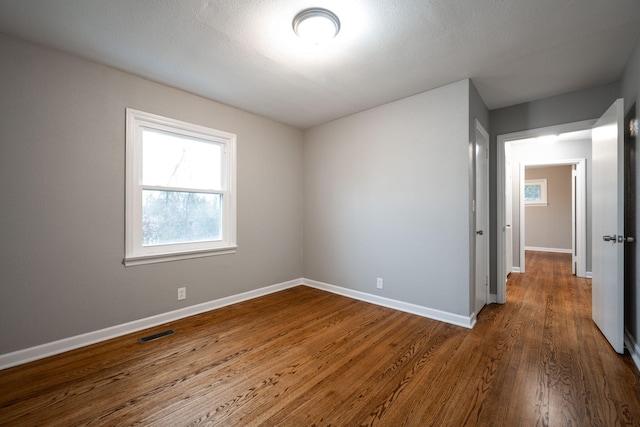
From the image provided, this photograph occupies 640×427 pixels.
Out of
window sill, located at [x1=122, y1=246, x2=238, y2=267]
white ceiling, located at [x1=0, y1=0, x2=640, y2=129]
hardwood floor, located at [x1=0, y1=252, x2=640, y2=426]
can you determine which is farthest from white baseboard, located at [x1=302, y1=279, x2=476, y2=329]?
white ceiling, located at [x1=0, y1=0, x2=640, y2=129]

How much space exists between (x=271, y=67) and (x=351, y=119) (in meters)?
1.54

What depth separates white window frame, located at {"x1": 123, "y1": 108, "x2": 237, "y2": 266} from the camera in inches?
104

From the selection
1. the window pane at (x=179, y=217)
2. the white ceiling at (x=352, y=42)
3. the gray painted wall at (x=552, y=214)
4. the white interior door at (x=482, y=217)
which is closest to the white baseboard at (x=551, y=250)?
the gray painted wall at (x=552, y=214)

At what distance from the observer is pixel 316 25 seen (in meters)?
1.90

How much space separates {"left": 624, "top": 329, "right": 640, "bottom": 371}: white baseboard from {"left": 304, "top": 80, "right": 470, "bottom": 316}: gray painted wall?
45.3 inches

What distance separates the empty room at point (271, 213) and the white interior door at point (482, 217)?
2.6 inches

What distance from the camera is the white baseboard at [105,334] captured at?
2.08m

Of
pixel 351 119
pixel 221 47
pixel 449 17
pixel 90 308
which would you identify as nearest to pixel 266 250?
pixel 90 308

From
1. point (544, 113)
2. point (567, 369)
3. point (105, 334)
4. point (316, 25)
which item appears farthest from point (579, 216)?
point (105, 334)

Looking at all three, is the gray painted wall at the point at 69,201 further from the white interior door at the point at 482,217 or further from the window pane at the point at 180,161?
the white interior door at the point at 482,217

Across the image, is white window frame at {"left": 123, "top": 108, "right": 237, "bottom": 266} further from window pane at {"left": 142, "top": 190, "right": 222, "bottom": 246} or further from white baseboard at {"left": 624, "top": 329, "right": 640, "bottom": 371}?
white baseboard at {"left": 624, "top": 329, "right": 640, "bottom": 371}

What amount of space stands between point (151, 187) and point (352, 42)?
2.40 meters

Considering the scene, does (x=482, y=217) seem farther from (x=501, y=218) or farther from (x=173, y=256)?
(x=173, y=256)

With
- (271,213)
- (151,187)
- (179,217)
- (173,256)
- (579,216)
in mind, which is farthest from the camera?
(579,216)
